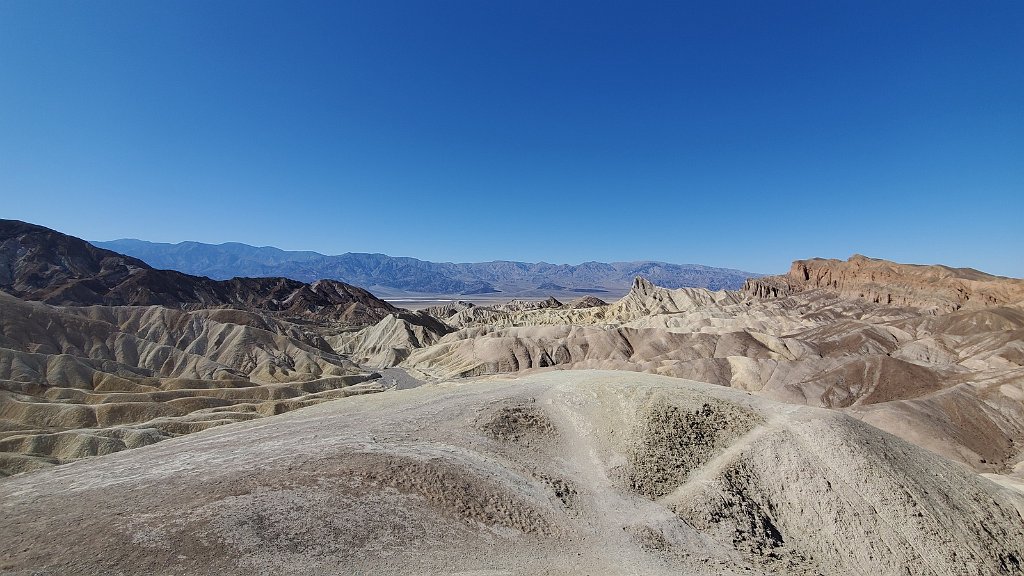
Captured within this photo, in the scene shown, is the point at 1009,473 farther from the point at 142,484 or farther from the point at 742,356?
the point at 142,484

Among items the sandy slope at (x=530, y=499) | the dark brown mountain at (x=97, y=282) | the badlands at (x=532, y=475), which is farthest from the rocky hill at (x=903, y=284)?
the dark brown mountain at (x=97, y=282)

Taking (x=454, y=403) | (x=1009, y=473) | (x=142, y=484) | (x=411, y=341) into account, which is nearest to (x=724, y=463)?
(x=454, y=403)

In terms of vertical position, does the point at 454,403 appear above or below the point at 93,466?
above

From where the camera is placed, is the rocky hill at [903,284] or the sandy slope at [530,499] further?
the rocky hill at [903,284]

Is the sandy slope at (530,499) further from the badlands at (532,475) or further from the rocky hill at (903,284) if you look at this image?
the rocky hill at (903,284)

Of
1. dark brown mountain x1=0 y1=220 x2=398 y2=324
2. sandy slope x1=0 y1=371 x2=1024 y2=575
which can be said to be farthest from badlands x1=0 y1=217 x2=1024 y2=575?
dark brown mountain x1=0 y1=220 x2=398 y2=324

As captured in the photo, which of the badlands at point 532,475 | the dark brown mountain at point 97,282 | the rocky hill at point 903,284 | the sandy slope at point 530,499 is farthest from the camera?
the dark brown mountain at point 97,282
